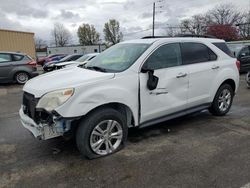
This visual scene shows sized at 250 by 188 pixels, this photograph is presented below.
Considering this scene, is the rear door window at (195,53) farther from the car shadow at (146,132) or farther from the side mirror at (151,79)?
the car shadow at (146,132)

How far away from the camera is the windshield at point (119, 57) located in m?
3.99

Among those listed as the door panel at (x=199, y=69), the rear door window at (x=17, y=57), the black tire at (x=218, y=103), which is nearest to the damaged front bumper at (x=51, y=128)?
the door panel at (x=199, y=69)

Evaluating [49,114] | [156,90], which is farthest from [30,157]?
[156,90]

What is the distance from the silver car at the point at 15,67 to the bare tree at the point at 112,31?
198 feet

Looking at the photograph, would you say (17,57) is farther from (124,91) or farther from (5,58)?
(124,91)

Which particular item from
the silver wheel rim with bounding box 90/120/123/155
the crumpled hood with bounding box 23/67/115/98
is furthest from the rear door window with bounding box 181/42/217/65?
the silver wheel rim with bounding box 90/120/123/155

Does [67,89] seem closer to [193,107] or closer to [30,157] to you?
[30,157]

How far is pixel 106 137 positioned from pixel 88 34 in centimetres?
7313

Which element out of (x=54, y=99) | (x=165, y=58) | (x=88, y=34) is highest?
(x=88, y=34)

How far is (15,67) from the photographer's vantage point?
37.0 feet

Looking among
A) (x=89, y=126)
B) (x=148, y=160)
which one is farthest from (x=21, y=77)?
(x=148, y=160)

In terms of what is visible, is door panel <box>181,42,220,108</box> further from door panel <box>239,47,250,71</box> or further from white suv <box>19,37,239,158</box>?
door panel <box>239,47,250,71</box>

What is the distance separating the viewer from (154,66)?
13.4 ft

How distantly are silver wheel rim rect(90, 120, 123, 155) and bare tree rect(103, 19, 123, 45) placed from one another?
2702 inches
